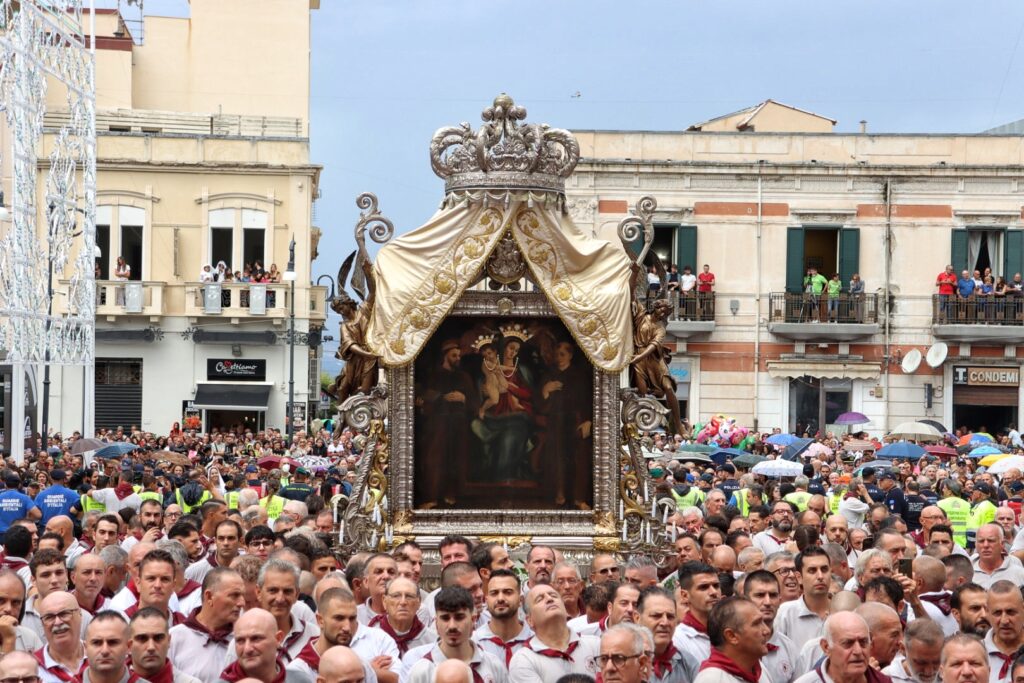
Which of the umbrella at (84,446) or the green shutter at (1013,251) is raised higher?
the green shutter at (1013,251)

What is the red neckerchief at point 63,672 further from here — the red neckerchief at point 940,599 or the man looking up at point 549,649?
the red neckerchief at point 940,599

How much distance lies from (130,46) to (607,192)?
16178mm

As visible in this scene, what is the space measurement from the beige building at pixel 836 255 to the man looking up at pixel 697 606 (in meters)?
26.2

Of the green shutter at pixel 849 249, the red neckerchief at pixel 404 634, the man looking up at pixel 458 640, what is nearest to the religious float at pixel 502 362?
the red neckerchief at pixel 404 634

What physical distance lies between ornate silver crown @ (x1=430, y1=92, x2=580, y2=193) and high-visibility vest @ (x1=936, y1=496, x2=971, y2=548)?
5253 millimetres

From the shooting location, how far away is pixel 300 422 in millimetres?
40812

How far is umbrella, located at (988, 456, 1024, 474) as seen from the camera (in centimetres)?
2398

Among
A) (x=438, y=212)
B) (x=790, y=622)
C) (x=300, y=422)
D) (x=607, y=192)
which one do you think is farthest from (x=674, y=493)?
(x=300, y=422)

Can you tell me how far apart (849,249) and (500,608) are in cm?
2782

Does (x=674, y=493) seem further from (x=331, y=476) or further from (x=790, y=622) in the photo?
(x=790, y=622)

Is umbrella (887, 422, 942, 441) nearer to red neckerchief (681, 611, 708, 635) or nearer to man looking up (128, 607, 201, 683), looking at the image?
red neckerchief (681, 611, 708, 635)

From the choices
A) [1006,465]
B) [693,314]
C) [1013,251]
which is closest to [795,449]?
[1006,465]

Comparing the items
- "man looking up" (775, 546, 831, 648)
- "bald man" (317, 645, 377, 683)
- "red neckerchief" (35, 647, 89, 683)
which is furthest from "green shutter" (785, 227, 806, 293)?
"bald man" (317, 645, 377, 683)

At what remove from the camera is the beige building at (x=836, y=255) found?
36.4m
